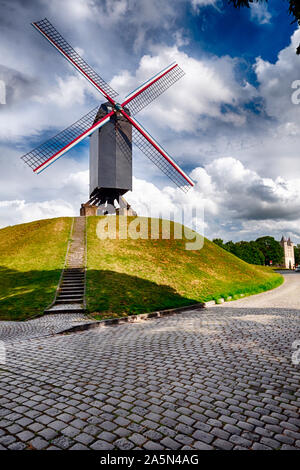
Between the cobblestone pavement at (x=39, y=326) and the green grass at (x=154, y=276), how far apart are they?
1.13 m

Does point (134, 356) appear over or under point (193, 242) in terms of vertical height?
under

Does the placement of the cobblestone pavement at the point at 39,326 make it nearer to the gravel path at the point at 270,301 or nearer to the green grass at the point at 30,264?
the green grass at the point at 30,264

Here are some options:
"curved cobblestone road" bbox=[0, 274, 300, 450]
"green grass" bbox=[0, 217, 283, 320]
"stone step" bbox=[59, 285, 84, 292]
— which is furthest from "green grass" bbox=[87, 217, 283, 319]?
"curved cobblestone road" bbox=[0, 274, 300, 450]

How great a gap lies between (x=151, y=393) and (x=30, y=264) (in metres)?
18.6

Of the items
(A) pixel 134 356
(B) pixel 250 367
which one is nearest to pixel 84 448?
(A) pixel 134 356

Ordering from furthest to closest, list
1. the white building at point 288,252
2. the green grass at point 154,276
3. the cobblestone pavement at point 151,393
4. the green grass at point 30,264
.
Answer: the white building at point 288,252, the green grass at point 154,276, the green grass at point 30,264, the cobblestone pavement at point 151,393

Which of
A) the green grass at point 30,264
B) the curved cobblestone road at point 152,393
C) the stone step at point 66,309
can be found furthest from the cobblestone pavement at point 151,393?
the green grass at point 30,264

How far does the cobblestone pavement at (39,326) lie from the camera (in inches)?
365

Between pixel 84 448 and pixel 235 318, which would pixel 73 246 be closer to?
pixel 235 318

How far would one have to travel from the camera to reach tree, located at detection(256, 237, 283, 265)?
330 ft

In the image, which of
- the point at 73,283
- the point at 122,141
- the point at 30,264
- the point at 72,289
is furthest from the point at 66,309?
the point at 122,141

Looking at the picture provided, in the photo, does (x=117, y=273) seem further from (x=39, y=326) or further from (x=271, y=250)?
(x=271, y=250)
